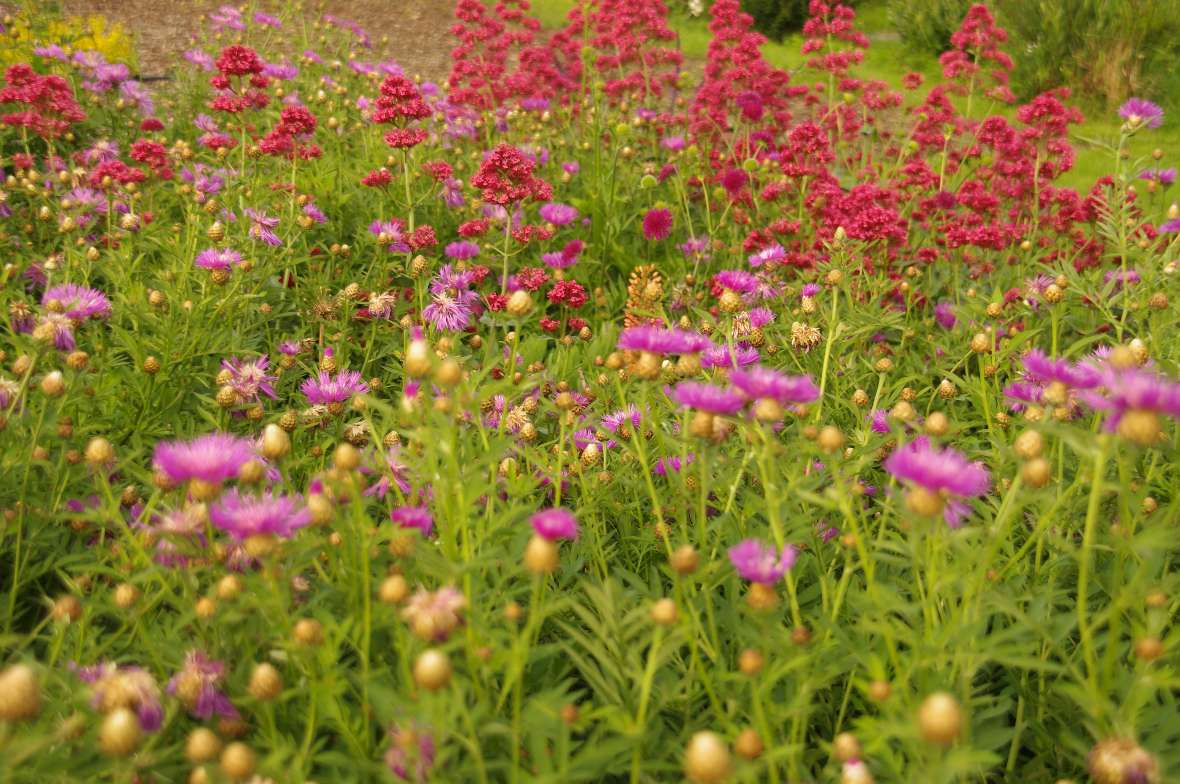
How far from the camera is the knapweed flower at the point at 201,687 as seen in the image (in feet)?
3.93

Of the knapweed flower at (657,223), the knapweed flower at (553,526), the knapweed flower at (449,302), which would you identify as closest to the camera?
the knapweed flower at (553,526)

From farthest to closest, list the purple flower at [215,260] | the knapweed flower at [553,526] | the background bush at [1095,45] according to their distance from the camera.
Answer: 1. the background bush at [1095,45]
2. the purple flower at [215,260]
3. the knapweed flower at [553,526]

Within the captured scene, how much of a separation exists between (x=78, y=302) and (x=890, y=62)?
11122mm

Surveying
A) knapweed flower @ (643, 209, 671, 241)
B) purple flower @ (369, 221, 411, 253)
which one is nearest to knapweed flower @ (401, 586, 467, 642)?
purple flower @ (369, 221, 411, 253)

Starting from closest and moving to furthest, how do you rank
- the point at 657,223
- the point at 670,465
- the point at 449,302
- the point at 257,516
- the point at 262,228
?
1. the point at 257,516
2. the point at 670,465
3. the point at 449,302
4. the point at 262,228
5. the point at 657,223

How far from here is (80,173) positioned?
330 cm

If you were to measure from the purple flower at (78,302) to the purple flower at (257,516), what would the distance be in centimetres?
107

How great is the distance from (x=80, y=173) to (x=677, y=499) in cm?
281

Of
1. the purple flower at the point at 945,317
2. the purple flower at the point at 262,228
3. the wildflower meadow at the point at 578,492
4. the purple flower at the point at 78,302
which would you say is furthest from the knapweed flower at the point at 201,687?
the purple flower at the point at 945,317

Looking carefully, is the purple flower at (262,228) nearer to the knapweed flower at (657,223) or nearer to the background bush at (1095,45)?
the knapweed flower at (657,223)

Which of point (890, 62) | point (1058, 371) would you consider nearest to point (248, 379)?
point (1058, 371)

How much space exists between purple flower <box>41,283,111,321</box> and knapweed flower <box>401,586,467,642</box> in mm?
1409

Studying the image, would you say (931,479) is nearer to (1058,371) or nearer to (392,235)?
(1058,371)

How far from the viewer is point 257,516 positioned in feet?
3.89
